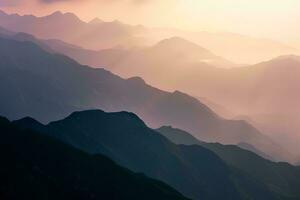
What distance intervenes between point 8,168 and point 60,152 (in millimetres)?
27601

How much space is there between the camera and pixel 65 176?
5896 inches

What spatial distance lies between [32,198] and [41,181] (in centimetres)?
814

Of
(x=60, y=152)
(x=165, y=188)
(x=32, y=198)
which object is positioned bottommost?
(x=165, y=188)

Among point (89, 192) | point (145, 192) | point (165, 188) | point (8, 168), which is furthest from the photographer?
point (165, 188)

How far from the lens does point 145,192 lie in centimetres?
15688

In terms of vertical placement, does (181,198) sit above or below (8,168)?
below

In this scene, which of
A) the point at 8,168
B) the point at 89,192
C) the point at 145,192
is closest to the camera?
the point at 8,168

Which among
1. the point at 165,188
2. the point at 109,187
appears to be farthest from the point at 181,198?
the point at 109,187

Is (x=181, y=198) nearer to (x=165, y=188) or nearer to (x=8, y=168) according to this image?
(x=165, y=188)

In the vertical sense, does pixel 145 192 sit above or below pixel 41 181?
below

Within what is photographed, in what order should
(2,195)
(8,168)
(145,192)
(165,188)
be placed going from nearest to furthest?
1. (2,195)
2. (8,168)
3. (145,192)
4. (165,188)

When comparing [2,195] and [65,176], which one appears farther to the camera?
[65,176]

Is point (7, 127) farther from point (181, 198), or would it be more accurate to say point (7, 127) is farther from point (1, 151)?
point (181, 198)

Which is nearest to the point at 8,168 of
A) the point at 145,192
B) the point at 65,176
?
the point at 65,176
